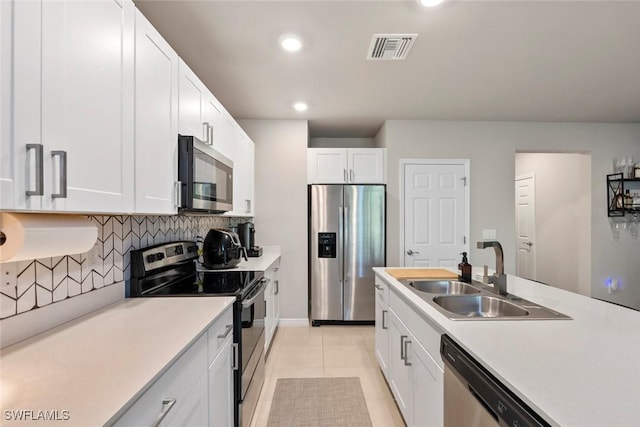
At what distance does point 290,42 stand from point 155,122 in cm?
113

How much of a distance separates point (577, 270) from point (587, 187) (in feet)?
3.73

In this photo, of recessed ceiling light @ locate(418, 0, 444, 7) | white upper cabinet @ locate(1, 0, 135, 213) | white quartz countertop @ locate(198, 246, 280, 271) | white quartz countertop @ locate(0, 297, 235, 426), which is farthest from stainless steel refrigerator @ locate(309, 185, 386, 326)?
white upper cabinet @ locate(1, 0, 135, 213)

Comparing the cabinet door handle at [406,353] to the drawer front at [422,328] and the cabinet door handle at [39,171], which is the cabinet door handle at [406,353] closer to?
the drawer front at [422,328]

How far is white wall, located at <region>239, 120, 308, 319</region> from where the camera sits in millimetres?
3707

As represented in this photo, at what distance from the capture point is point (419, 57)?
7.34 feet

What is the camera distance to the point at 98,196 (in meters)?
1.01

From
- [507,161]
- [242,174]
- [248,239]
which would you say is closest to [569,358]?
[242,174]

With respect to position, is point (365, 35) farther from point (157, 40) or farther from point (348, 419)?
point (348, 419)

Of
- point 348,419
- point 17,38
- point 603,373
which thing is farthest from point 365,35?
point 348,419

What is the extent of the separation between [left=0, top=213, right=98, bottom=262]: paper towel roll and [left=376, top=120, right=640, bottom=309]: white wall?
10.4 ft

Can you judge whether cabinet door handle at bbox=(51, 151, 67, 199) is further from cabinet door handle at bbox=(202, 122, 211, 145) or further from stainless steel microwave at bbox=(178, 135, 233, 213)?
cabinet door handle at bbox=(202, 122, 211, 145)

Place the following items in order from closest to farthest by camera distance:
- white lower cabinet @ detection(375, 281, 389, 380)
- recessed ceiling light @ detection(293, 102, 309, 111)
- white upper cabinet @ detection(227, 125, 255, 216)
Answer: white lower cabinet @ detection(375, 281, 389, 380) < white upper cabinet @ detection(227, 125, 255, 216) < recessed ceiling light @ detection(293, 102, 309, 111)

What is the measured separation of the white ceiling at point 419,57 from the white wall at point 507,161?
0.33 m

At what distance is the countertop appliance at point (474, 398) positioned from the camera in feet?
2.57
